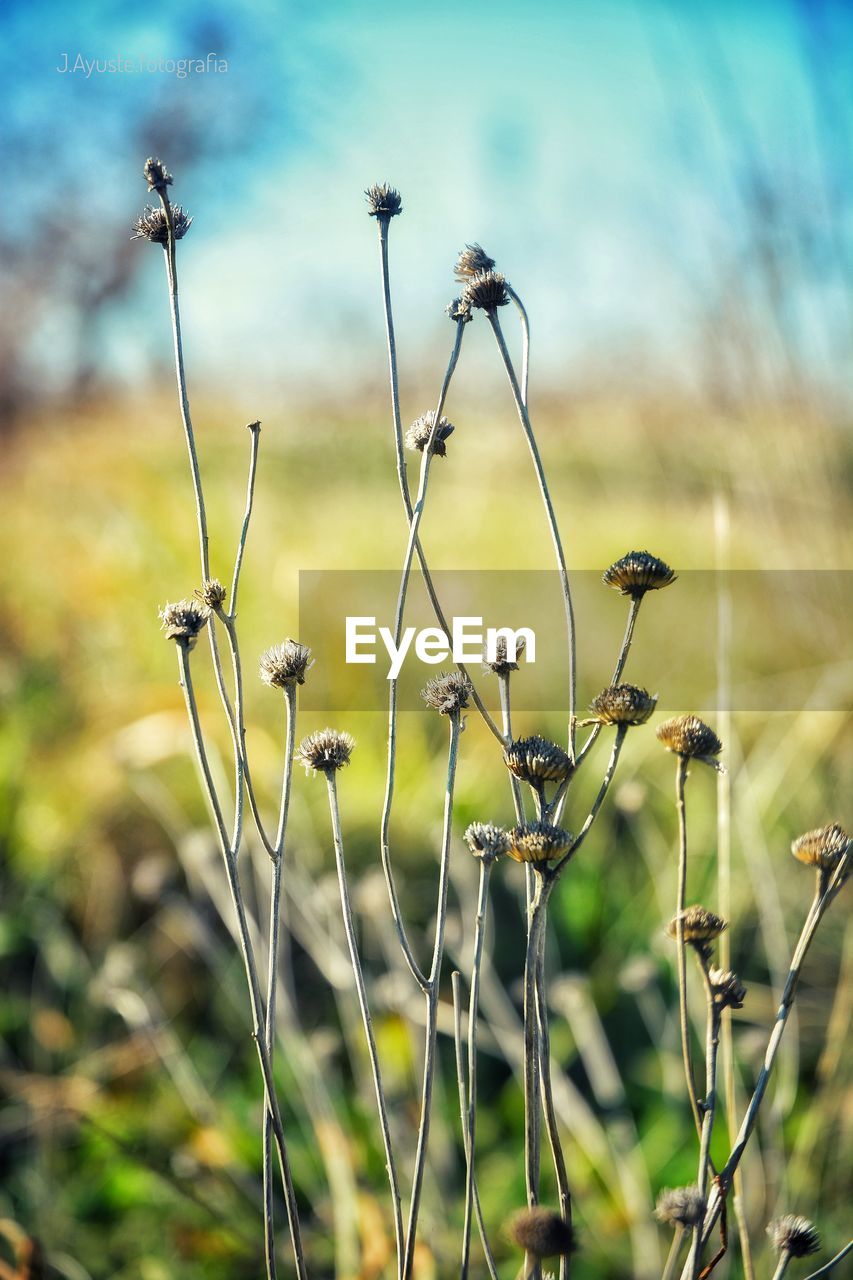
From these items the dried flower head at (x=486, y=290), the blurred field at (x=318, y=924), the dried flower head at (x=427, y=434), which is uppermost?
the dried flower head at (x=486, y=290)

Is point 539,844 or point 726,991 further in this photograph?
point 726,991

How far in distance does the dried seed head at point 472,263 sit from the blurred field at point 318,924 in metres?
0.55

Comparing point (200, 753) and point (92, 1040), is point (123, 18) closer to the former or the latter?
point (92, 1040)

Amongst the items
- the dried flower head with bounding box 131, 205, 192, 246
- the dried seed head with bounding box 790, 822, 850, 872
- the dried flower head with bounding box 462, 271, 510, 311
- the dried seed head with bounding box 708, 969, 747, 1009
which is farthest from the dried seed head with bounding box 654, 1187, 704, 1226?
the dried flower head with bounding box 131, 205, 192, 246

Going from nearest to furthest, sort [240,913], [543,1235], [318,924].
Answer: [543,1235], [240,913], [318,924]

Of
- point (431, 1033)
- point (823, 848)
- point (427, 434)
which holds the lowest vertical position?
point (431, 1033)

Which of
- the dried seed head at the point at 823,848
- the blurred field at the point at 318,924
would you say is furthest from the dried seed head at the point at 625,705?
the blurred field at the point at 318,924

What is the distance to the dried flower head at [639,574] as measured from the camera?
69 cm

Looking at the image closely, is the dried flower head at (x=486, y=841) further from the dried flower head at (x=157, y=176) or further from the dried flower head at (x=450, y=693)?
the dried flower head at (x=157, y=176)

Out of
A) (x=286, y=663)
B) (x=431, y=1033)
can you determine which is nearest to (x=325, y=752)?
(x=286, y=663)

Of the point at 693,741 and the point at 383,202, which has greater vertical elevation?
the point at 383,202

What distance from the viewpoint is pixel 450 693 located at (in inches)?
27.7

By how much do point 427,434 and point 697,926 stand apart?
0.36m

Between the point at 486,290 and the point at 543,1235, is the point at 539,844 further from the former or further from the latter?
A: the point at 486,290
